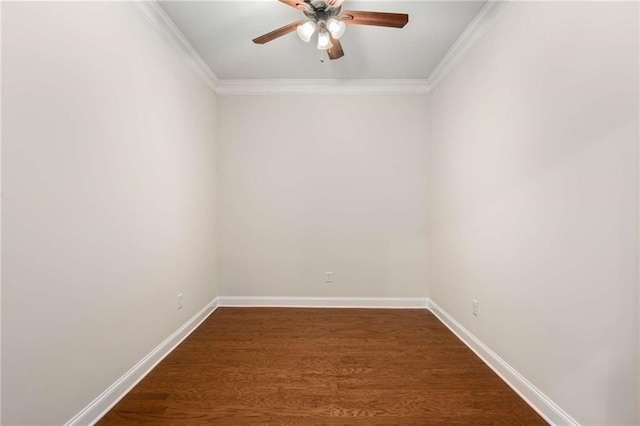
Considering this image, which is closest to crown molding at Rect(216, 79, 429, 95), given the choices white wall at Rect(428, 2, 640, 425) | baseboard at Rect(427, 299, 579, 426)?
white wall at Rect(428, 2, 640, 425)

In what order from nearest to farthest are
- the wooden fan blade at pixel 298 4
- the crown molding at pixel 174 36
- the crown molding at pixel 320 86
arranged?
the wooden fan blade at pixel 298 4 < the crown molding at pixel 174 36 < the crown molding at pixel 320 86

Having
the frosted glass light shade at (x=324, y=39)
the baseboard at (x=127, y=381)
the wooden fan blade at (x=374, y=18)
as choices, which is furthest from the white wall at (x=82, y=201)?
the wooden fan blade at (x=374, y=18)

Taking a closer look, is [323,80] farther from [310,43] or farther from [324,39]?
[324,39]

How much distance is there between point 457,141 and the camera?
266 centimetres

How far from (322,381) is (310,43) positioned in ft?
9.16

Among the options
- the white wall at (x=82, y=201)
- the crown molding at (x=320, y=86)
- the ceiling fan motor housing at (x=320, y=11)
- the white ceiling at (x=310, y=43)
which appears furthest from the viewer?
the crown molding at (x=320, y=86)

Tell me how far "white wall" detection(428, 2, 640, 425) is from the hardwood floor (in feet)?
1.13

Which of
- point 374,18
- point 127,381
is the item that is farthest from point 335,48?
point 127,381

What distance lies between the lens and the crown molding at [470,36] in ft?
6.54

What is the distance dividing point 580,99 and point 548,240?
0.74 meters

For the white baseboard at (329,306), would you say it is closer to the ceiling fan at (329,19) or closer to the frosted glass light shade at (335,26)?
the ceiling fan at (329,19)

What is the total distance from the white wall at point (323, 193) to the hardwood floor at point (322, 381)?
690mm

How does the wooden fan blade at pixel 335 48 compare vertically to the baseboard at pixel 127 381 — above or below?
above

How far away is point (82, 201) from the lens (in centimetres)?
146
